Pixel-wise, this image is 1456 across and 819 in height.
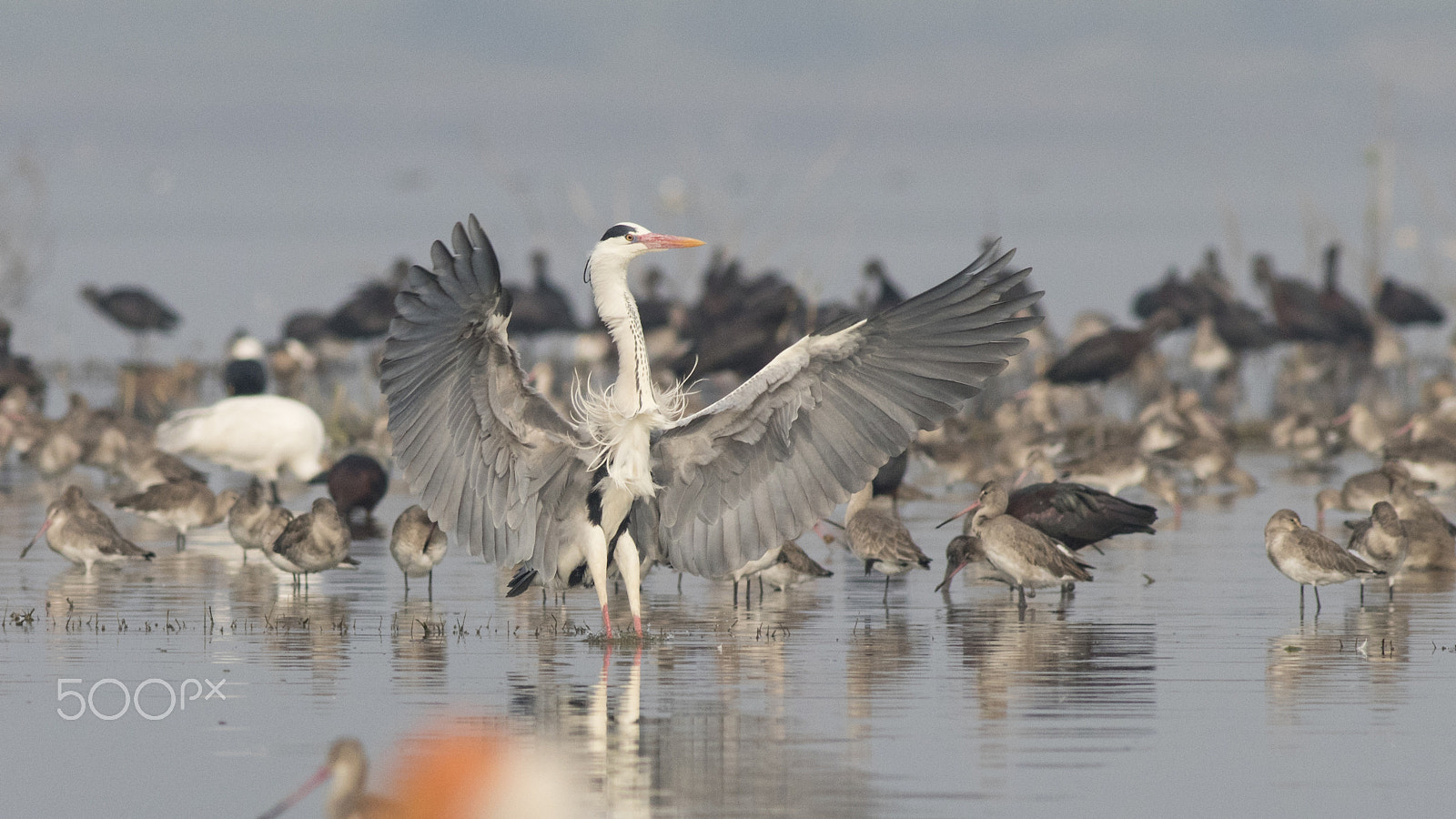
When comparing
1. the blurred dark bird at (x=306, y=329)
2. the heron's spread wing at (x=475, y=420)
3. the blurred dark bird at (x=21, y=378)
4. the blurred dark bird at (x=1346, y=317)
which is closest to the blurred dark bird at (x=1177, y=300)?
the blurred dark bird at (x=1346, y=317)

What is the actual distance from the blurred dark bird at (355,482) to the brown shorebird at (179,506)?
78.1 inches

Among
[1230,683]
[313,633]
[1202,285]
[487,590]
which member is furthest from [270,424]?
[1202,285]

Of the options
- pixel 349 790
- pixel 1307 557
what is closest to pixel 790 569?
pixel 1307 557

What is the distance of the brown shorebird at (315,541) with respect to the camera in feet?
45.0

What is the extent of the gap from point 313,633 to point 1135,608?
16.1ft

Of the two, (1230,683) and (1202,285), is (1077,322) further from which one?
(1230,683)

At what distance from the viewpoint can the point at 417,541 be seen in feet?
44.4

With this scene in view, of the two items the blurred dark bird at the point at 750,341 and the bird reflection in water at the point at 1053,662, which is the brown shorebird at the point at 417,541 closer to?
the bird reflection in water at the point at 1053,662

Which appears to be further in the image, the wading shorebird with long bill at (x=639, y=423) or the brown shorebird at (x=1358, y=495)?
the brown shorebird at (x=1358, y=495)

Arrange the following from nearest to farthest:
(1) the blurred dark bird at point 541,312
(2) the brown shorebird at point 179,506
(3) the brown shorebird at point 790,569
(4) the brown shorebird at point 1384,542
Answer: (4) the brown shorebird at point 1384,542 → (3) the brown shorebird at point 790,569 → (2) the brown shorebird at point 179,506 → (1) the blurred dark bird at point 541,312

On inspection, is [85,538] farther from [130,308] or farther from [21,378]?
[130,308]

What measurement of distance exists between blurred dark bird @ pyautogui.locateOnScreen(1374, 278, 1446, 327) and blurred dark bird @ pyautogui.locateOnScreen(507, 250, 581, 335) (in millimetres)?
15615

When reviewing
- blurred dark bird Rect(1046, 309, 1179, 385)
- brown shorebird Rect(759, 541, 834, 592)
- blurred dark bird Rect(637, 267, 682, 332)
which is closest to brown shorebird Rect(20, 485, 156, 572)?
brown shorebird Rect(759, 541, 834, 592)

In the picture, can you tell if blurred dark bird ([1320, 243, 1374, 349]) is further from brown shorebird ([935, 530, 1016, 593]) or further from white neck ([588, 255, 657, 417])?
white neck ([588, 255, 657, 417])
